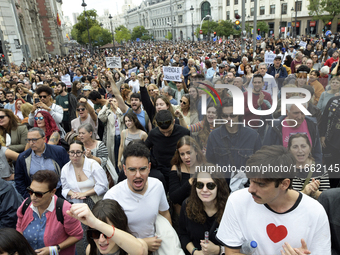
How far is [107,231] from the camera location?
1.82 metres

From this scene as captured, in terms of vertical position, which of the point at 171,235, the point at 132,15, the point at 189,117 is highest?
the point at 132,15

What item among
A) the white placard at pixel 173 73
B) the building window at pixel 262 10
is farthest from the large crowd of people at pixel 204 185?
the building window at pixel 262 10

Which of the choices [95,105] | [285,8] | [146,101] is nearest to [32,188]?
[146,101]

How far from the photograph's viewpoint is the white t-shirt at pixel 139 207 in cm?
237

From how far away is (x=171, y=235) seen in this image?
2.46 meters

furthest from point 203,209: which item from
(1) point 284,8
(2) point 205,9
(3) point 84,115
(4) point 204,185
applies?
(2) point 205,9

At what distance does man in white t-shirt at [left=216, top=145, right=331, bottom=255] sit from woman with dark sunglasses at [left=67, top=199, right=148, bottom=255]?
28.9 inches

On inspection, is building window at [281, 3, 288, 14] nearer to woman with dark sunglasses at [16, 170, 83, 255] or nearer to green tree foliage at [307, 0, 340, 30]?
green tree foliage at [307, 0, 340, 30]

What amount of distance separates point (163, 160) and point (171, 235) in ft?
4.47

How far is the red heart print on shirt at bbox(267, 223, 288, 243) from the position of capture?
1637 mm

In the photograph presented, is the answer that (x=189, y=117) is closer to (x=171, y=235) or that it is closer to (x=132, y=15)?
(x=171, y=235)

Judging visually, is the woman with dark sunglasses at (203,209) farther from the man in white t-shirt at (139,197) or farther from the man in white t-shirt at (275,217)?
the man in white t-shirt at (275,217)

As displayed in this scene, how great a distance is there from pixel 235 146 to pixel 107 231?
158cm

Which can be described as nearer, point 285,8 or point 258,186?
point 258,186
